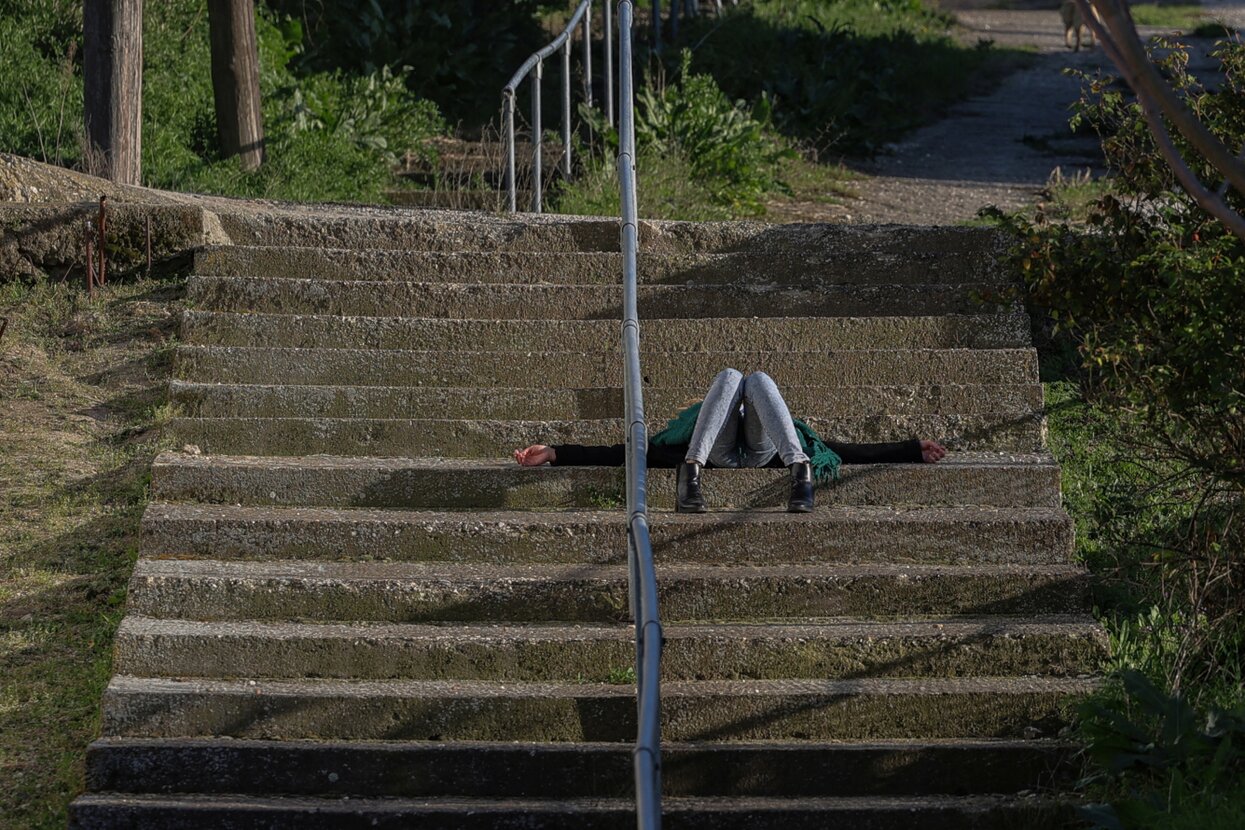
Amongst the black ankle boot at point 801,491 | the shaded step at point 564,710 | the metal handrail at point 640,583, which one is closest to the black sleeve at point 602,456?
the black ankle boot at point 801,491

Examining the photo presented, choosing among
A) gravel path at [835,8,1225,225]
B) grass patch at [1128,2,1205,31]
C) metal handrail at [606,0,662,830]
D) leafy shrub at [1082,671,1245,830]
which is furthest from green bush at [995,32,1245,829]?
grass patch at [1128,2,1205,31]

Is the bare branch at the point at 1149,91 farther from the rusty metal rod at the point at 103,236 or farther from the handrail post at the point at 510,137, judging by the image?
the handrail post at the point at 510,137

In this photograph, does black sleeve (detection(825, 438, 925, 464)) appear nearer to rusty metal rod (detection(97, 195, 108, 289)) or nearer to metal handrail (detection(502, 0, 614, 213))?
metal handrail (detection(502, 0, 614, 213))

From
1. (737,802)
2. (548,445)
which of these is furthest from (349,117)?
(737,802)

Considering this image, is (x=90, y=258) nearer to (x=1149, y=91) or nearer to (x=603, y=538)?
(x=603, y=538)

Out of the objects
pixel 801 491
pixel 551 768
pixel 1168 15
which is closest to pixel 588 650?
pixel 551 768

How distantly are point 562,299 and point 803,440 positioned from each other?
1.58 m

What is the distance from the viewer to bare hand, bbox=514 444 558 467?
6.07 m

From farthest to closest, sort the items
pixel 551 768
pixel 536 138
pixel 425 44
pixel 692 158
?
pixel 425 44, pixel 692 158, pixel 536 138, pixel 551 768

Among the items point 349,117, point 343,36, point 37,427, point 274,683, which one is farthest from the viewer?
point 343,36

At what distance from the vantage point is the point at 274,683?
5.26 meters

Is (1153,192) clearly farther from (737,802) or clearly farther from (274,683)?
(274,683)

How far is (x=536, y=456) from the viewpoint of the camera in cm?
607

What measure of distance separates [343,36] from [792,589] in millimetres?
9740
